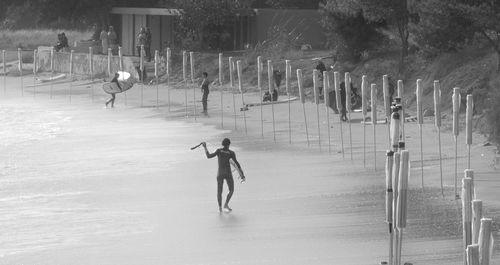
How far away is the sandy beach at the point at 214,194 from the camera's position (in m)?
18.9

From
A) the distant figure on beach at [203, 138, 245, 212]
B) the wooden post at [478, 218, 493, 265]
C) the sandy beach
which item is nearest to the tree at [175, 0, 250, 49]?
the sandy beach

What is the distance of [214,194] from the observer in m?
24.5

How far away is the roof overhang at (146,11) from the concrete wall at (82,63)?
241cm

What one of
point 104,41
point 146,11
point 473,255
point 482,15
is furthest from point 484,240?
point 146,11

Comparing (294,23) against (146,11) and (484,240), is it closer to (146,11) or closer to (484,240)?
(146,11)

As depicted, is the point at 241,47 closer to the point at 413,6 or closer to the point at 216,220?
the point at 413,6

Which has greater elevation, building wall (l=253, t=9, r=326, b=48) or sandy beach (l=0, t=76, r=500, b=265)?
building wall (l=253, t=9, r=326, b=48)

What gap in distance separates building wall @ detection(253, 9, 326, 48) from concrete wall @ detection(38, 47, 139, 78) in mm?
5176

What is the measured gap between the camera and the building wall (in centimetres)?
5328

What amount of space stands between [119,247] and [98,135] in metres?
17.2

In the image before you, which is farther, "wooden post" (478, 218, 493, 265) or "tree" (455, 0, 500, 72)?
"tree" (455, 0, 500, 72)

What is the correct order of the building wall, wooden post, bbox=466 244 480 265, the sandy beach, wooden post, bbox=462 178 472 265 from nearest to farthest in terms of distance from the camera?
1. wooden post, bbox=466 244 480 265
2. wooden post, bbox=462 178 472 265
3. the sandy beach
4. the building wall

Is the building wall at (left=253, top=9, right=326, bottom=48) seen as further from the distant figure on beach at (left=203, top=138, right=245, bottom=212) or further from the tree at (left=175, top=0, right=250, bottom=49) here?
the distant figure on beach at (left=203, top=138, right=245, bottom=212)

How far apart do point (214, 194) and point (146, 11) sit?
3228 centimetres
